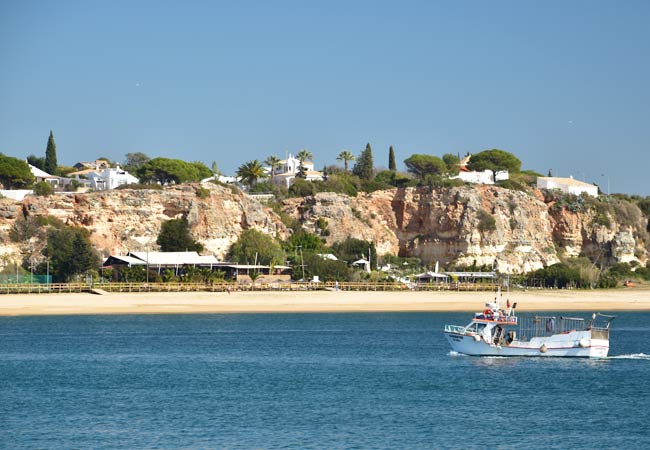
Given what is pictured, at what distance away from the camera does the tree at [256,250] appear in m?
83.2

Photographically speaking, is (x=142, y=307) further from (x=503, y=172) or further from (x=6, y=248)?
(x=503, y=172)

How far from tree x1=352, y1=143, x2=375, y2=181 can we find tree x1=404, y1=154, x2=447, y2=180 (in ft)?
24.0

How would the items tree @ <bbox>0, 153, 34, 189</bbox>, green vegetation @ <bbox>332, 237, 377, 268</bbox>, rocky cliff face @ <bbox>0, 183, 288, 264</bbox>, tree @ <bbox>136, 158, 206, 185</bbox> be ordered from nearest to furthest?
rocky cliff face @ <bbox>0, 183, 288, 264</bbox> → green vegetation @ <bbox>332, 237, 377, 268</bbox> → tree @ <bbox>0, 153, 34, 189</bbox> → tree @ <bbox>136, 158, 206, 185</bbox>

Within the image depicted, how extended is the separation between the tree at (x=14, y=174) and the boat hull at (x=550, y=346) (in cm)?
6041

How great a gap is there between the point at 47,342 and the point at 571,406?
26480 mm

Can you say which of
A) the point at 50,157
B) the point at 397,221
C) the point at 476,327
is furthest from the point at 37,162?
the point at 476,327

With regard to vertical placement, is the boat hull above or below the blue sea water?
above

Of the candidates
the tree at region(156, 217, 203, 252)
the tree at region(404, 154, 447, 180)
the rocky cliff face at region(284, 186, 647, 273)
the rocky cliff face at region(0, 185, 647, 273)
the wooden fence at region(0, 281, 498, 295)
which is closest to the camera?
the wooden fence at region(0, 281, 498, 295)

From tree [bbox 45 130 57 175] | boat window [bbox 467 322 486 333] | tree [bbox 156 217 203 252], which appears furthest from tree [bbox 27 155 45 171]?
boat window [bbox 467 322 486 333]

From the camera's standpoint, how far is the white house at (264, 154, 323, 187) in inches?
4449

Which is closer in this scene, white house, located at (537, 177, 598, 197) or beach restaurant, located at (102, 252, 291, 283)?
beach restaurant, located at (102, 252, 291, 283)

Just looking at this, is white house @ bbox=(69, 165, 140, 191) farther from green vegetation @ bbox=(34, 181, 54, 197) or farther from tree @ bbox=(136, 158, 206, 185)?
green vegetation @ bbox=(34, 181, 54, 197)

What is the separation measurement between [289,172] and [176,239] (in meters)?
39.4

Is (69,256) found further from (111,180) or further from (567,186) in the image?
(567,186)
